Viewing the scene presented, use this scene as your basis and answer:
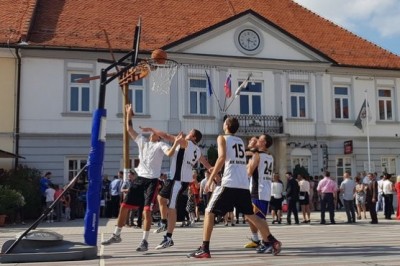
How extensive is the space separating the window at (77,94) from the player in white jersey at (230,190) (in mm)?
18007

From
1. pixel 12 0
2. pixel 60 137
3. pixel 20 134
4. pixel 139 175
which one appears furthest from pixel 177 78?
pixel 139 175

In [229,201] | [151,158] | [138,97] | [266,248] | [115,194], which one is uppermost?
[138,97]

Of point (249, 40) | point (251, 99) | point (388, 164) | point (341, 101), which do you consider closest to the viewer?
point (251, 99)

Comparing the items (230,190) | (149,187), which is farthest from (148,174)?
(230,190)

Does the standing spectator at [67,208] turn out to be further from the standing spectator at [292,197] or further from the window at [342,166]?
the window at [342,166]

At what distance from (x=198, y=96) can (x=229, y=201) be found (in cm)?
1892

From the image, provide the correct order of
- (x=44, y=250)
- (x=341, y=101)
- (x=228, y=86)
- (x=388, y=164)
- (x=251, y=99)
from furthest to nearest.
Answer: (x=388, y=164)
(x=341, y=101)
(x=251, y=99)
(x=228, y=86)
(x=44, y=250)

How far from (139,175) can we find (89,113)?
Result: 1654 centimetres

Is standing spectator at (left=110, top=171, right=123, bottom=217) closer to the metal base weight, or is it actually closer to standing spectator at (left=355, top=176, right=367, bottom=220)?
standing spectator at (left=355, top=176, right=367, bottom=220)

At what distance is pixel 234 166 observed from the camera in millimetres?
8344

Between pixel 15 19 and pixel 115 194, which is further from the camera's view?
pixel 15 19

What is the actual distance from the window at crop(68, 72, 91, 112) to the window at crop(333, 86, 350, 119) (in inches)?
533

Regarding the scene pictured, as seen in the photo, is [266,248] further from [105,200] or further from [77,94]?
[77,94]

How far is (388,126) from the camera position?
29656 mm
